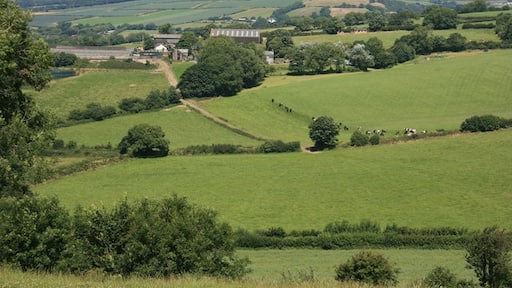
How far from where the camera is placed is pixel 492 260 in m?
25.7

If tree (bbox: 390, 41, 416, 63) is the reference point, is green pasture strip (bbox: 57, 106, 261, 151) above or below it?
below

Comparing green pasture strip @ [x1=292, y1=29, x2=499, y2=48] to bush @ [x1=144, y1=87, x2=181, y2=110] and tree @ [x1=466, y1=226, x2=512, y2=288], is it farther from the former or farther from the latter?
tree @ [x1=466, y1=226, x2=512, y2=288]

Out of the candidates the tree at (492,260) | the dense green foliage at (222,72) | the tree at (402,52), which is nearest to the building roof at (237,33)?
the dense green foliage at (222,72)

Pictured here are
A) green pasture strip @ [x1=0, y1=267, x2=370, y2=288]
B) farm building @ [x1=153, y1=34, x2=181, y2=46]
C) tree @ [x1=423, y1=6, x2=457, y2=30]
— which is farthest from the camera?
farm building @ [x1=153, y1=34, x2=181, y2=46]

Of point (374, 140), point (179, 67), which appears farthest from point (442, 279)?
point (179, 67)

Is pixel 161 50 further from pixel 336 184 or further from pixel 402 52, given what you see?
pixel 336 184

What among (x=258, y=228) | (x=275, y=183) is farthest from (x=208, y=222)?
(x=275, y=183)

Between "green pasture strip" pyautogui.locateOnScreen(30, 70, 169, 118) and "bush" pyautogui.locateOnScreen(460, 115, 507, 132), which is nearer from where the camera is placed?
"bush" pyautogui.locateOnScreen(460, 115, 507, 132)

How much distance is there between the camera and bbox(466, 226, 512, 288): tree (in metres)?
25.2

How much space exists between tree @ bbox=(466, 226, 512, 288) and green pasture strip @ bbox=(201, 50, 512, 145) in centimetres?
3798

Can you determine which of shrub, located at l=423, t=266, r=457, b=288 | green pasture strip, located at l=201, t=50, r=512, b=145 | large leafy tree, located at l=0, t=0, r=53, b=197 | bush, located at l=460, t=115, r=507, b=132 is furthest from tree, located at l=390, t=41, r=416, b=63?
large leafy tree, located at l=0, t=0, r=53, b=197

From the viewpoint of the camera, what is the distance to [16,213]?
23.0 meters

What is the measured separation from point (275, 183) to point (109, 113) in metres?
30.8

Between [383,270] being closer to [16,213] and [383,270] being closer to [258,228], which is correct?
[16,213]
